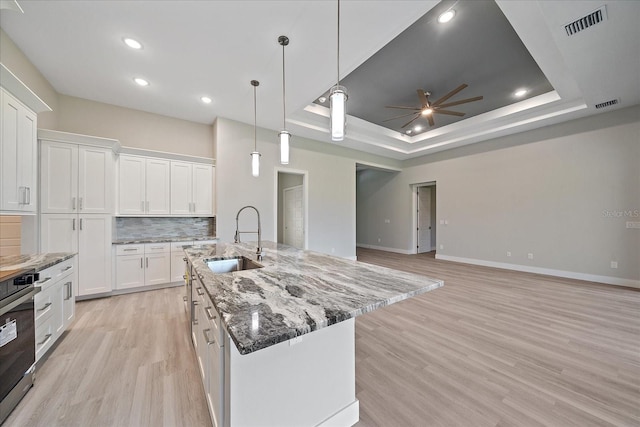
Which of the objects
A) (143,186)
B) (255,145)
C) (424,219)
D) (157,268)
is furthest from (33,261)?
(424,219)

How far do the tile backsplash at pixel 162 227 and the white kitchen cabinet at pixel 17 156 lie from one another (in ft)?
5.48

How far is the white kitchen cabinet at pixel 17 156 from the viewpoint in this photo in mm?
2084

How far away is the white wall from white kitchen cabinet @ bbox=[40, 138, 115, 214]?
7.45m

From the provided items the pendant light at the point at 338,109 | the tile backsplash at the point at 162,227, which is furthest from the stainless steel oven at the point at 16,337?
the tile backsplash at the point at 162,227

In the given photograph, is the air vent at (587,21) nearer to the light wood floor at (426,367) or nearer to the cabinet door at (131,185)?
the light wood floor at (426,367)

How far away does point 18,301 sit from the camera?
5.24 ft

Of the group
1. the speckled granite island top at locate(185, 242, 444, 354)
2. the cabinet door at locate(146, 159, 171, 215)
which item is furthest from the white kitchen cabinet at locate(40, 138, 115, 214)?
the speckled granite island top at locate(185, 242, 444, 354)

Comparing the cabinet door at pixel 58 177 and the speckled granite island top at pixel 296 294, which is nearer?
the speckled granite island top at pixel 296 294

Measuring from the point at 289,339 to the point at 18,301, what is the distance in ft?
6.94

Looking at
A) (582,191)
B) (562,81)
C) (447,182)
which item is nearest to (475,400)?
(562,81)

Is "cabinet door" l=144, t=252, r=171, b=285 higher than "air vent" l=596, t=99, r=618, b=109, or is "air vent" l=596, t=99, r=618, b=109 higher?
"air vent" l=596, t=99, r=618, b=109

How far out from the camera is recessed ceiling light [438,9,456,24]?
2.49 meters

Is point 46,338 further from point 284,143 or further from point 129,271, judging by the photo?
point 284,143

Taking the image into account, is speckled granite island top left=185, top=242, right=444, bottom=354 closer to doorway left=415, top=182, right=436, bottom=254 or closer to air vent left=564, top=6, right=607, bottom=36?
air vent left=564, top=6, right=607, bottom=36
